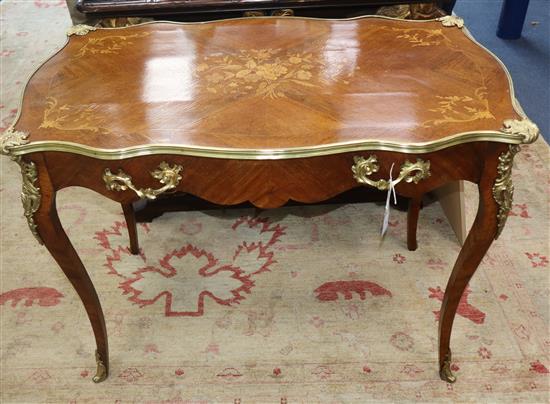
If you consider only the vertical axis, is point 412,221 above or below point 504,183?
below

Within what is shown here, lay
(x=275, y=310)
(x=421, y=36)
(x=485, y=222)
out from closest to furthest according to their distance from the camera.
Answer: (x=485, y=222) < (x=421, y=36) < (x=275, y=310)

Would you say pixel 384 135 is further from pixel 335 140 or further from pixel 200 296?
pixel 200 296

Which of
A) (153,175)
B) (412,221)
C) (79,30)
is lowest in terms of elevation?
(412,221)

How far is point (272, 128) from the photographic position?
969mm

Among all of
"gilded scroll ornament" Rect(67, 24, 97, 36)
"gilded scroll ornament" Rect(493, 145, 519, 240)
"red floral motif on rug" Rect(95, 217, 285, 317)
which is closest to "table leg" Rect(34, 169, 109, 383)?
"red floral motif on rug" Rect(95, 217, 285, 317)

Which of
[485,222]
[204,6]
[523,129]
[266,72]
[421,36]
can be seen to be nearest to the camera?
[523,129]

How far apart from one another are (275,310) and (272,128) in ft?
2.18

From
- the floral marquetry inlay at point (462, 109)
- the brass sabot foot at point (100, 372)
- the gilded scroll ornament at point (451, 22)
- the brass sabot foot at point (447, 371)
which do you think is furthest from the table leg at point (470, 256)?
the brass sabot foot at point (100, 372)

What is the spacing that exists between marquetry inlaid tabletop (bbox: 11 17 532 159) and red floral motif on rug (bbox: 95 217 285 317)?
0.66m

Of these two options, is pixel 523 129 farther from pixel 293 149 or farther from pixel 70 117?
pixel 70 117

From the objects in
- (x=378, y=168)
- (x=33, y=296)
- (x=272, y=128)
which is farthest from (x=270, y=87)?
(x=33, y=296)

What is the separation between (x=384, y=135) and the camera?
937 millimetres

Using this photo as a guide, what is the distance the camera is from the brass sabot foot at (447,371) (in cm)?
127

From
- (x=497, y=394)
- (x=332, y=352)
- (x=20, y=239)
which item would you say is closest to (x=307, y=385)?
(x=332, y=352)
